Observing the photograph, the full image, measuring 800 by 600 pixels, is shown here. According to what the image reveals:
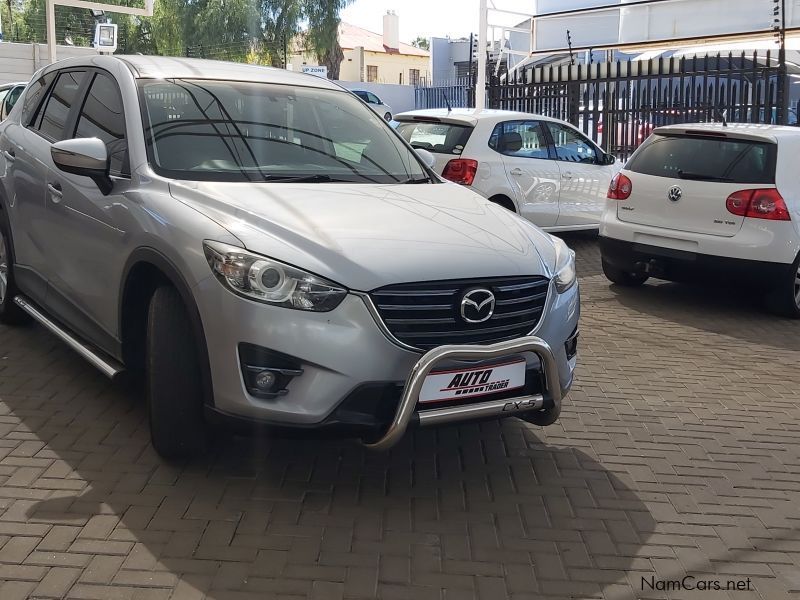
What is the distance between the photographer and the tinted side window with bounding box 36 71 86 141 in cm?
545

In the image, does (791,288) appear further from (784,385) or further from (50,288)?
(50,288)

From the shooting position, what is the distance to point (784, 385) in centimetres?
600

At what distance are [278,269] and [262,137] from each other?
54.6 inches

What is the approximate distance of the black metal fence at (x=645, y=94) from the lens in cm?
1404

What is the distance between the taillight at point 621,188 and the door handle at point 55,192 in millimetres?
4992

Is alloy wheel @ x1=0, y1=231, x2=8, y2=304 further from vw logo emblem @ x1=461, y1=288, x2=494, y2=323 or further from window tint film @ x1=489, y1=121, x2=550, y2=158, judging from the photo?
window tint film @ x1=489, y1=121, x2=550, y2=158

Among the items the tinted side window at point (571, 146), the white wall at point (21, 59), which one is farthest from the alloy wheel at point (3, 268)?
the white wall at point (21, 59)

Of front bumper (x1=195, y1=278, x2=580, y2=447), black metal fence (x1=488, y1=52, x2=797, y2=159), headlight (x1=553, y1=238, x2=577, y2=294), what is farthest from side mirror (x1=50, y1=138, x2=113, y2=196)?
black metal fence (x1=488, y1=52, x2=797, y2=159)

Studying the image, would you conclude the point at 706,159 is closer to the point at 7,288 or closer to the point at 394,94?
the point at 7,288

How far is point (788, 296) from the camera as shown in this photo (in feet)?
24.9

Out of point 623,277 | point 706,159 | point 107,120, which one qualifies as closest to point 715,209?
point 706,159

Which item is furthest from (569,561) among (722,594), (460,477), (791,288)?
(791,288)

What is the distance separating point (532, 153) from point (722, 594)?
24.8 ft

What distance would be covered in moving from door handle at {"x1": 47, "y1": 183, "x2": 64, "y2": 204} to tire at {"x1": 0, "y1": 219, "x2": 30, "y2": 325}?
0.90 m
